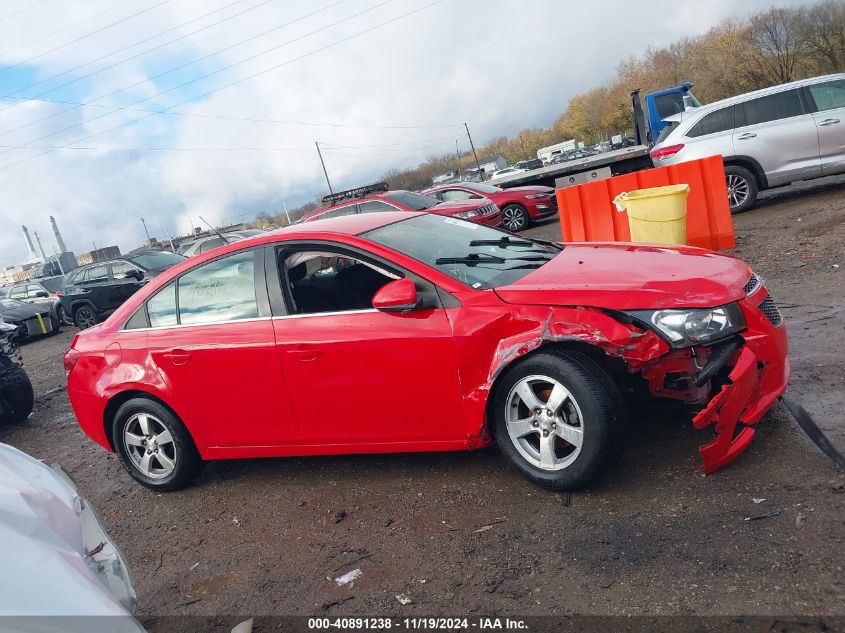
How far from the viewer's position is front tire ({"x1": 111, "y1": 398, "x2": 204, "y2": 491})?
4430 millimetres

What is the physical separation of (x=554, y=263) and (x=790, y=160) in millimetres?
8185

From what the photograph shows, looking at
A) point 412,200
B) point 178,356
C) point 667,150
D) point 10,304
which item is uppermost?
point 10,304

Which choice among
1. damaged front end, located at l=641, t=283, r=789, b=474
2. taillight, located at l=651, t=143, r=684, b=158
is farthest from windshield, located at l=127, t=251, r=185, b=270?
damaged front end, located at l=641, t=283, r=789, b=474

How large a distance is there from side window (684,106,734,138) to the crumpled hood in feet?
25.9

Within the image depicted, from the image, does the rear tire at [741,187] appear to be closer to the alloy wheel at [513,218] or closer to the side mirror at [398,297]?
the alloy wheel at [513,218]

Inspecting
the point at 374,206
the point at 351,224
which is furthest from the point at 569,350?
the point at 374,206

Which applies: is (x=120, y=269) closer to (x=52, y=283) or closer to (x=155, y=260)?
(x=155, y=260)

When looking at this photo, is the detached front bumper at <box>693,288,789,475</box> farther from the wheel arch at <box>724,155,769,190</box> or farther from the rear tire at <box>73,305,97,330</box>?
the rear tire at <box>73,305,97,330</box>

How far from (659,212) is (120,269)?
1311 cm

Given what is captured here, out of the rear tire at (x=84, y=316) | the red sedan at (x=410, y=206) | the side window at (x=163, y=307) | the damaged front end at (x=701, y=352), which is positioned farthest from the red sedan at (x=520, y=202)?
the damaged front end at (x=701, y=352)

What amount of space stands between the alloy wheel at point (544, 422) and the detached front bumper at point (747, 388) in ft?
1.94

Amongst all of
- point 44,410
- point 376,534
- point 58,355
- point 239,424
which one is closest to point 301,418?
point 239,424

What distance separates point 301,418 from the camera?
395 centimetres

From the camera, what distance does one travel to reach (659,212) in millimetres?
7137
